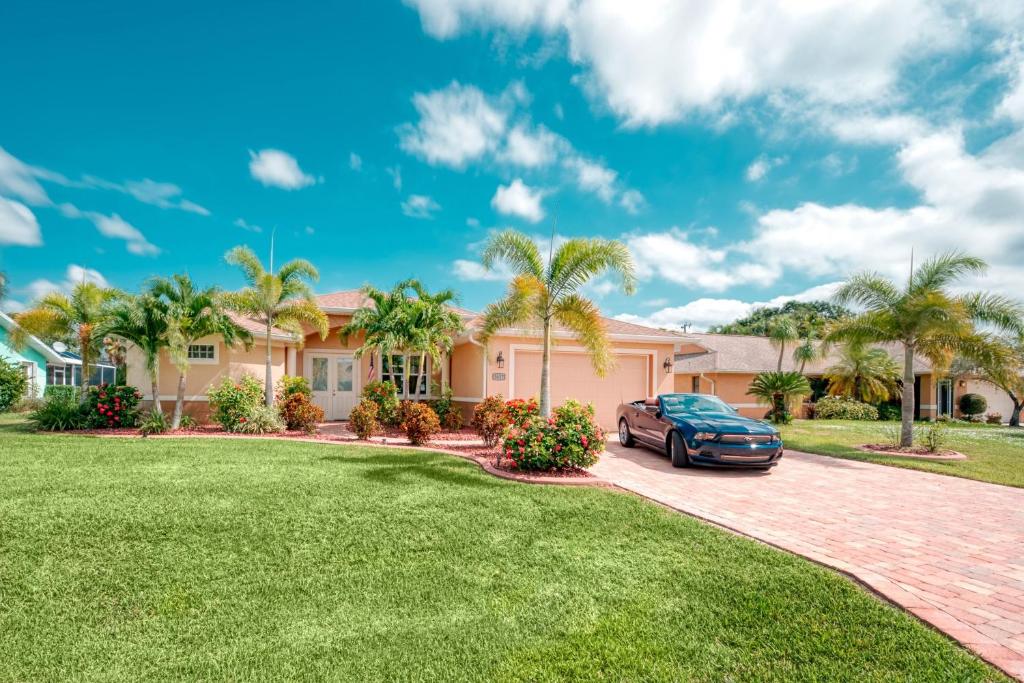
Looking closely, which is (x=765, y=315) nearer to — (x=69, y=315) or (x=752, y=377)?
(x=752, y=377)

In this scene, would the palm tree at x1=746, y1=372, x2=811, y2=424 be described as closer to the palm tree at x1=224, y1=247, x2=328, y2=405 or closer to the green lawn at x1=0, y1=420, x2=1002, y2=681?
the green lawn at x1=0, y1=420, x2=1002, y2=681

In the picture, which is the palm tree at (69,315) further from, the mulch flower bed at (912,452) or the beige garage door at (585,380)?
the mulch flower bed at (912,452)

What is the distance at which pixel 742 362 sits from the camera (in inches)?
1034

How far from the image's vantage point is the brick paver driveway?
11.6ft

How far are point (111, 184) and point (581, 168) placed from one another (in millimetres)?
15006

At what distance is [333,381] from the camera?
17.3 m

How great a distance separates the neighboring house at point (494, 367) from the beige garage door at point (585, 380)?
3 cm

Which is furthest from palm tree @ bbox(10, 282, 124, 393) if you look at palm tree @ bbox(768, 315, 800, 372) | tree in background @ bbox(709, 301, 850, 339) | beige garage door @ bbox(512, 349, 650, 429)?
tree in background @ bbox(709, 301, 850, 339)

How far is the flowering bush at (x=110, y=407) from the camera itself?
12.7 metres

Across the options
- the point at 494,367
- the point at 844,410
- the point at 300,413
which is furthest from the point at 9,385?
the point at 844,410

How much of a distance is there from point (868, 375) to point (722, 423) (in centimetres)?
2100

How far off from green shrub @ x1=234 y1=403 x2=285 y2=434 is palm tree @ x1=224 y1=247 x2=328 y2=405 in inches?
36.9

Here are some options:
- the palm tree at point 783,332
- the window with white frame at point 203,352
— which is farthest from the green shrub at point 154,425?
the palm tree at point 783,332

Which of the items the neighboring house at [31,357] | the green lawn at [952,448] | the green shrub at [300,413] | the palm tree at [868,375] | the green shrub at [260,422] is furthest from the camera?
the palm tree at [868,375]
